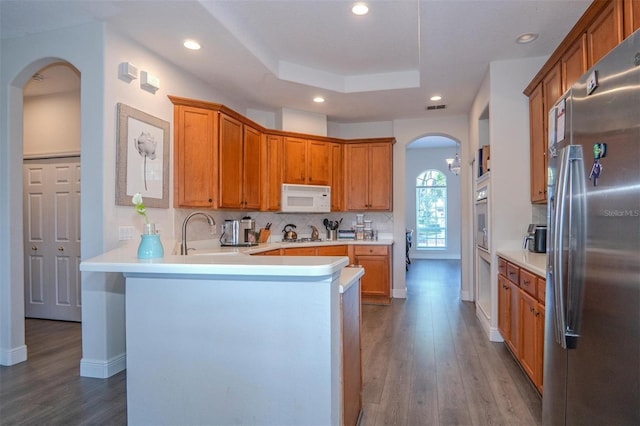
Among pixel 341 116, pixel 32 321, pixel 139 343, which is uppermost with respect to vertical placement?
pixel 341 116

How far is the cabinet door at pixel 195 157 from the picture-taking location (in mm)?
3723

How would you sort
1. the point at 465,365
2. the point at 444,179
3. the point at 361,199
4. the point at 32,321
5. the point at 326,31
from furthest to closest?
the point at 444,179 < the point at 361,199 < the point at 32,321 < the point at 326,31 < the point at 465,365

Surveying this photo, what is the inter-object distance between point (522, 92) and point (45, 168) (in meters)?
5.45

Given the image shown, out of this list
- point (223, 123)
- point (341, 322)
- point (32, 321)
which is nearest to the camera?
point (341, 322)

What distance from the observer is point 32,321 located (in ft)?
15.0

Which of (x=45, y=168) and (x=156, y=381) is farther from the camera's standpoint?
(x=45, y=168)

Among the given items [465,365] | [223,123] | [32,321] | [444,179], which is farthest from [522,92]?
[444,179]

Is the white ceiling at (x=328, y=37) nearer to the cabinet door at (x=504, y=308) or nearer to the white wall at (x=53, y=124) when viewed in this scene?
the white wall at (x=53, y=124)

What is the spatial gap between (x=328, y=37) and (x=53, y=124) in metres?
3.56

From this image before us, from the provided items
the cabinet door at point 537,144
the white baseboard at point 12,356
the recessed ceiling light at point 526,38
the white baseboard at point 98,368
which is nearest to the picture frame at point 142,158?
the white baseboard at point 98,368

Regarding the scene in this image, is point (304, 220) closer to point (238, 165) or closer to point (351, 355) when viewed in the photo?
point (238, 165)

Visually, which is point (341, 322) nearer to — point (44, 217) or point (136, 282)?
point (136, 282)

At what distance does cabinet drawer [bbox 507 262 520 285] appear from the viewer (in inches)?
116

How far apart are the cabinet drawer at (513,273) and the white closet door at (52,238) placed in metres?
4.61
